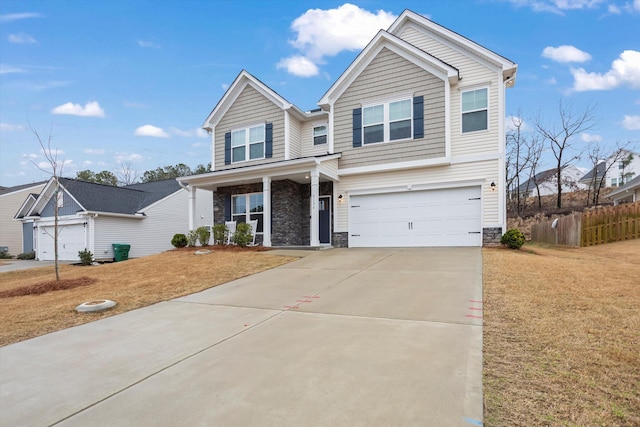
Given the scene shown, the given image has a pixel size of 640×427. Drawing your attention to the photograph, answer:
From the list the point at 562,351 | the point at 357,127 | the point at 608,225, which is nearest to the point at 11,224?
the point at 357,127

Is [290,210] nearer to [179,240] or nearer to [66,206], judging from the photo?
[179,240]

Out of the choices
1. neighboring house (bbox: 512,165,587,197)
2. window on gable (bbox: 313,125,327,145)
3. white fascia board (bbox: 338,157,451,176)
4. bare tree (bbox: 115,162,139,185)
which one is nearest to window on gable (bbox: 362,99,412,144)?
white fascia board (bbox: 338,157,451,176)

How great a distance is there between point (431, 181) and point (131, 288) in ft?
32.4

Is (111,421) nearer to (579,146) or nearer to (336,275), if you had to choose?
(336,275)

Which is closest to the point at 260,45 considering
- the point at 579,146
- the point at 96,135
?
the point at 96,135

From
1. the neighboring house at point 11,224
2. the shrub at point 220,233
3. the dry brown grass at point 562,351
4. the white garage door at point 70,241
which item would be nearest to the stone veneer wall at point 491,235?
the dry brown grass at point 562,351

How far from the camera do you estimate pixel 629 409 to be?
2283mm

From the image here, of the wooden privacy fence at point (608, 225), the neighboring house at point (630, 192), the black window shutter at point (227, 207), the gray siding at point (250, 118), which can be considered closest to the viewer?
the wooden privacy fence at point (608, 225)

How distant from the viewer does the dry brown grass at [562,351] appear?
229 cm

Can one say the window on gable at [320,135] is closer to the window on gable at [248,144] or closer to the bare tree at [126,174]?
the window on gable at [248,144]

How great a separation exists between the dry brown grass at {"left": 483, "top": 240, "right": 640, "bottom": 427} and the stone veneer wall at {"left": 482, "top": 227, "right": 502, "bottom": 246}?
4.86m

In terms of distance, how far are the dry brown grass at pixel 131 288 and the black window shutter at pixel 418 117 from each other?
646cm

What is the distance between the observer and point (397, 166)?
1245 centimetres

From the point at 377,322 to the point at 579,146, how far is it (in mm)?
30028
